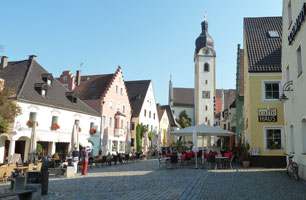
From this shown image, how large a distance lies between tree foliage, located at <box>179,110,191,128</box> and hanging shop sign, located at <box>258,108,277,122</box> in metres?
60.3

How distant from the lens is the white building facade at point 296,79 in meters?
12.4

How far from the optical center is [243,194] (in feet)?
30.3

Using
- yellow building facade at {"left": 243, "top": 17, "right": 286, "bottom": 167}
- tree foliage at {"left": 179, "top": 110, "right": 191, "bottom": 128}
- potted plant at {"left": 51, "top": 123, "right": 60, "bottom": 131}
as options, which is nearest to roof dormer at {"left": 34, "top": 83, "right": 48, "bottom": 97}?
potted plant at {"left": 51, "top": 123, "right": 60, "bottom": 131}

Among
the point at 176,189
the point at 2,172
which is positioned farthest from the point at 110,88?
the point at 176,189

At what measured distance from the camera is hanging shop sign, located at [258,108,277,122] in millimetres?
20484

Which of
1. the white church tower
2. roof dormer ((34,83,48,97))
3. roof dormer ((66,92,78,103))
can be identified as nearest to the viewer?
roof dormer ((34,83,48,97))

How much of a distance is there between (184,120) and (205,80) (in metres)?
14.0

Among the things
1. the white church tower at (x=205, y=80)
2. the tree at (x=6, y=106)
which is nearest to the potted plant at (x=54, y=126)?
the tree at (x=6, y=106)

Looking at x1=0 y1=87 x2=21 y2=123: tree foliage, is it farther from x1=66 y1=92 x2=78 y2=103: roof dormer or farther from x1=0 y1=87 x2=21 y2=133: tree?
x1=66 y1=92 x2=78 y2=103: roof dormer

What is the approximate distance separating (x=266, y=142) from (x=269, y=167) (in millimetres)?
1677

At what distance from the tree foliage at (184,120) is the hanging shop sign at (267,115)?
60.3m

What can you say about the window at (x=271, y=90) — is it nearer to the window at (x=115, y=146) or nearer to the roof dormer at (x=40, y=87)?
the roof dormer at (x=40, y=87)

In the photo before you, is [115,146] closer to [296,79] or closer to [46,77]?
[46,77]

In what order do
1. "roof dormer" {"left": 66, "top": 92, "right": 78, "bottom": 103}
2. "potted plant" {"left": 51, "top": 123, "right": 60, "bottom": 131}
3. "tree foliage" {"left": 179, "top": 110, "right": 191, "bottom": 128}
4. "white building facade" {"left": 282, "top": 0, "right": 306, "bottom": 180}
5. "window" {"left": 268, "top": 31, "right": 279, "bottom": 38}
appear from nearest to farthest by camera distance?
"white building facade" {"left": 282, "top": 0, "right": 306, "bottom": 180} → "window" {"left": 268, "top": 31, "right": 279, "bottom": 38} → "potted plant" {"left": 51, "top": 123, "right": 60, "bottom": 131} → "roof dormer" {"left": 66, "top": 92, "right": 78, "bottom": 103} → "tree foliage" {"left": 179, "top": 110, "right": 191, "bottom": 128}
